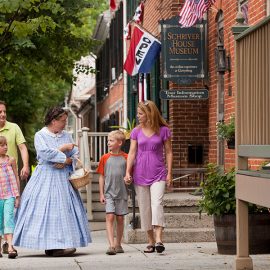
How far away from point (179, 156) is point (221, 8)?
3.29 m

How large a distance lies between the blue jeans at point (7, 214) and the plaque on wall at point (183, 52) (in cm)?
565

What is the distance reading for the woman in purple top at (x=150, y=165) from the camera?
1338cm

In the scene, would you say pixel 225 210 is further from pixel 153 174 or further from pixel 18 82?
pixel 18 82

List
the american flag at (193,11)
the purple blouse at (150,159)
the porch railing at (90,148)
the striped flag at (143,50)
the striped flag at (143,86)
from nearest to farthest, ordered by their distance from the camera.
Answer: the purple blouse at (150,159) < the american flag at (193,11) < the striped flag at (143,50) < the striped flag at (143,86) < the porch railing at (90,148)

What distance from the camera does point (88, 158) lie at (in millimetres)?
22828

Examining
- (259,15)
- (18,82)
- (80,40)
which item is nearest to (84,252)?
(259,15)

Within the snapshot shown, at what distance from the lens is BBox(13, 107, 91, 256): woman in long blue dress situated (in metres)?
13.4

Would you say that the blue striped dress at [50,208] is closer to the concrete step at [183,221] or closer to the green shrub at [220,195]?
the green shrub at [220,195]

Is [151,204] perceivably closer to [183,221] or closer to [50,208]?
[50,208]

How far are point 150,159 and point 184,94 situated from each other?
496 cm

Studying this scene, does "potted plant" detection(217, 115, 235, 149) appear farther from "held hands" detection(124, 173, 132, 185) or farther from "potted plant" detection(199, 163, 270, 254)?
"potted plant" detection(199, 163, 270, 254)

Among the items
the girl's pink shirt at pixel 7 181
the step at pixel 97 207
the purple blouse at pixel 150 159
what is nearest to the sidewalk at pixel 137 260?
the girl's pink shirt at pixel 7 181

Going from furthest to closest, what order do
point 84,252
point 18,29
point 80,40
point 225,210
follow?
1. point 80,40
2. point 18,29
3. point 84,252
4. point 225,210

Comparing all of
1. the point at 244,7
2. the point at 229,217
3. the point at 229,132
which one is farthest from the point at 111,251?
the point at 244,7
